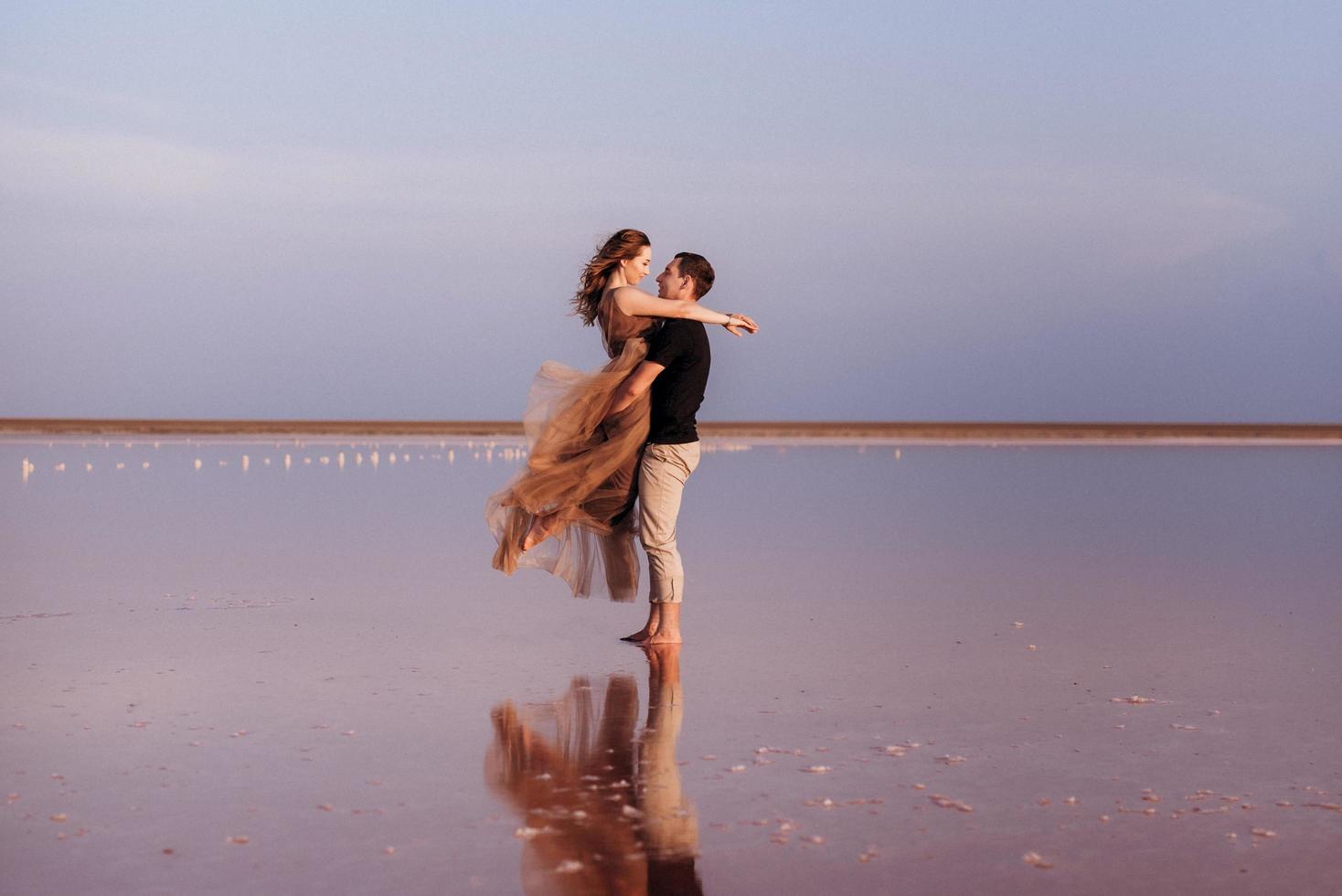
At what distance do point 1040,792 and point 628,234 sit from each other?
4.64m

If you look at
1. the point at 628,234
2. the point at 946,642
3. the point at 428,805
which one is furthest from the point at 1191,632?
the point at 428,805

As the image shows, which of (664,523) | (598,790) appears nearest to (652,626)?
(664,523)

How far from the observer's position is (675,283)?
875 centimetres

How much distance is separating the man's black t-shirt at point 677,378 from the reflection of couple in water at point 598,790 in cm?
190

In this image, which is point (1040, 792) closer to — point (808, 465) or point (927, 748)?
point (927, 748)

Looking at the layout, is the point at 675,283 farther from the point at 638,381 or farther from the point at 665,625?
the point at 665,625

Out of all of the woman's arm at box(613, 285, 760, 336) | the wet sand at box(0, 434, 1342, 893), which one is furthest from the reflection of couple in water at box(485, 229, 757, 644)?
the wet sand at box(0, 434, 1342, 893)

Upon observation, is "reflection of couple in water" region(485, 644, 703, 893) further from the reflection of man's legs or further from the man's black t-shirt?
the man's black t-shirt

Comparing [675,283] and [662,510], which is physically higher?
[675,283]

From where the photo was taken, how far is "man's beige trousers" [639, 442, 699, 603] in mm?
8562

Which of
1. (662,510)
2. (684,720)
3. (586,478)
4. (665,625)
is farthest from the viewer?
(586,478)

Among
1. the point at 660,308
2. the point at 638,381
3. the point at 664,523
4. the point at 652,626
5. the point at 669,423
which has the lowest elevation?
the point at 652,626

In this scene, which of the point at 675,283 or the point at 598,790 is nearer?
the point at 598,790

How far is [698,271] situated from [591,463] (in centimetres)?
129
